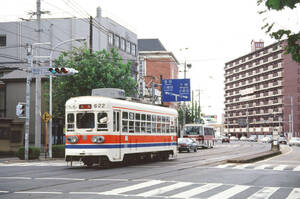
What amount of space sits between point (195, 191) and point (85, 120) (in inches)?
386

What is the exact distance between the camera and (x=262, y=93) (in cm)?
12650

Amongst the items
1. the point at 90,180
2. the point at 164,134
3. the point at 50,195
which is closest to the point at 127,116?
the point at 164,134

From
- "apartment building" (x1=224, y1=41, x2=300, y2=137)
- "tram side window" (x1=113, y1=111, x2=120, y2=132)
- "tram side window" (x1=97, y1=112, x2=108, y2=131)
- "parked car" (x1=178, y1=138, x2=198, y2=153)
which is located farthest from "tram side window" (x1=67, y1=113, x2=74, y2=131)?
"apartment building" (x1=224, y1=41, x2=300, y2=137)

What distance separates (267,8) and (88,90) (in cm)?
2864

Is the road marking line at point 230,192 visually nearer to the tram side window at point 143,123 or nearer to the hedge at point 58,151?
the tram side window at point 143,123

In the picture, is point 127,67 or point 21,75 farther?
point 21,75

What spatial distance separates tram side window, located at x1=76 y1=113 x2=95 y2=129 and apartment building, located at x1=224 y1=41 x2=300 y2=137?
93714 millimetres

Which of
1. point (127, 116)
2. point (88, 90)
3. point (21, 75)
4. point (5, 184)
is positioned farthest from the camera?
point (21, 75)

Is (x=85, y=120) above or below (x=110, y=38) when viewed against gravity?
below

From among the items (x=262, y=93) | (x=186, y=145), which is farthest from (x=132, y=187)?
(x=262, y=93)

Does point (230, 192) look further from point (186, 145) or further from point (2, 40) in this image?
point (2, 40)

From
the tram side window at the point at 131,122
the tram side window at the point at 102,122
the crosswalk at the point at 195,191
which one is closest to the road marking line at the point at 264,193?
the crosswalk at the point at 195,191

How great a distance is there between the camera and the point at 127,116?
21.5 metres

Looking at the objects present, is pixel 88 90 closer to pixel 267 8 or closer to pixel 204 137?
pixel 204 137
